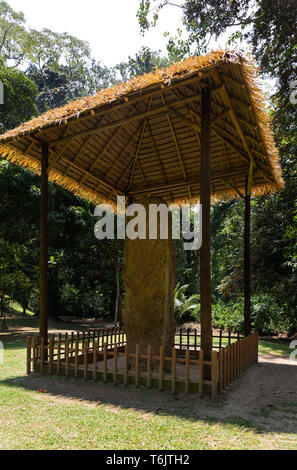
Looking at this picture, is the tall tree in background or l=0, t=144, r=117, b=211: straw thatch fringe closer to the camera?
l=0, t=144, r=117, b=211: straw thatch fringe

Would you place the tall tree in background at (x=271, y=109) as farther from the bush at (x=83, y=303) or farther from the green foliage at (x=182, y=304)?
the bush at (x=83, y=303)

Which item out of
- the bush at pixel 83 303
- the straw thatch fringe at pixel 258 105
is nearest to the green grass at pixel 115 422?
the straw thatch fringe at pixel 258 105

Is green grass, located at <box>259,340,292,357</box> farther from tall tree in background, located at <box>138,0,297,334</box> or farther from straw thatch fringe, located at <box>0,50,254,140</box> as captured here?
straw thatch fringe, located at <box>0,50,254,140</box>

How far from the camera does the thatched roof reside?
→ 508 centimetres

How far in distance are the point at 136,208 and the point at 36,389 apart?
3.50 m

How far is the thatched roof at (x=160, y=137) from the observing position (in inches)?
200

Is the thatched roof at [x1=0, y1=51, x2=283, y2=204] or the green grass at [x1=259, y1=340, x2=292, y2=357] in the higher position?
the thatched roof at [x1=0, y1=51, x2=283, y2=204]

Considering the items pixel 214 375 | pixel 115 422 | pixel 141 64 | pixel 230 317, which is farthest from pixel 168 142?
pixel 141 64

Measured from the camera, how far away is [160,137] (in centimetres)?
854

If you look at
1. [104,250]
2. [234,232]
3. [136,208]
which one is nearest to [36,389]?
[136,208]

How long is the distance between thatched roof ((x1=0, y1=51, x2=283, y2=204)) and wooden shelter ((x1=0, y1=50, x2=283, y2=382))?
21 mm

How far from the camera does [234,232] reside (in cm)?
1642

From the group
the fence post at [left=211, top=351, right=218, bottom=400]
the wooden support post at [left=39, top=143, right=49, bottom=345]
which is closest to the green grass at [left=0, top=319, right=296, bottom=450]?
the fence post at [left=211, top=351, right=218, bottom=400]

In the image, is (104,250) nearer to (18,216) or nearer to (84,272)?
(84,272)
